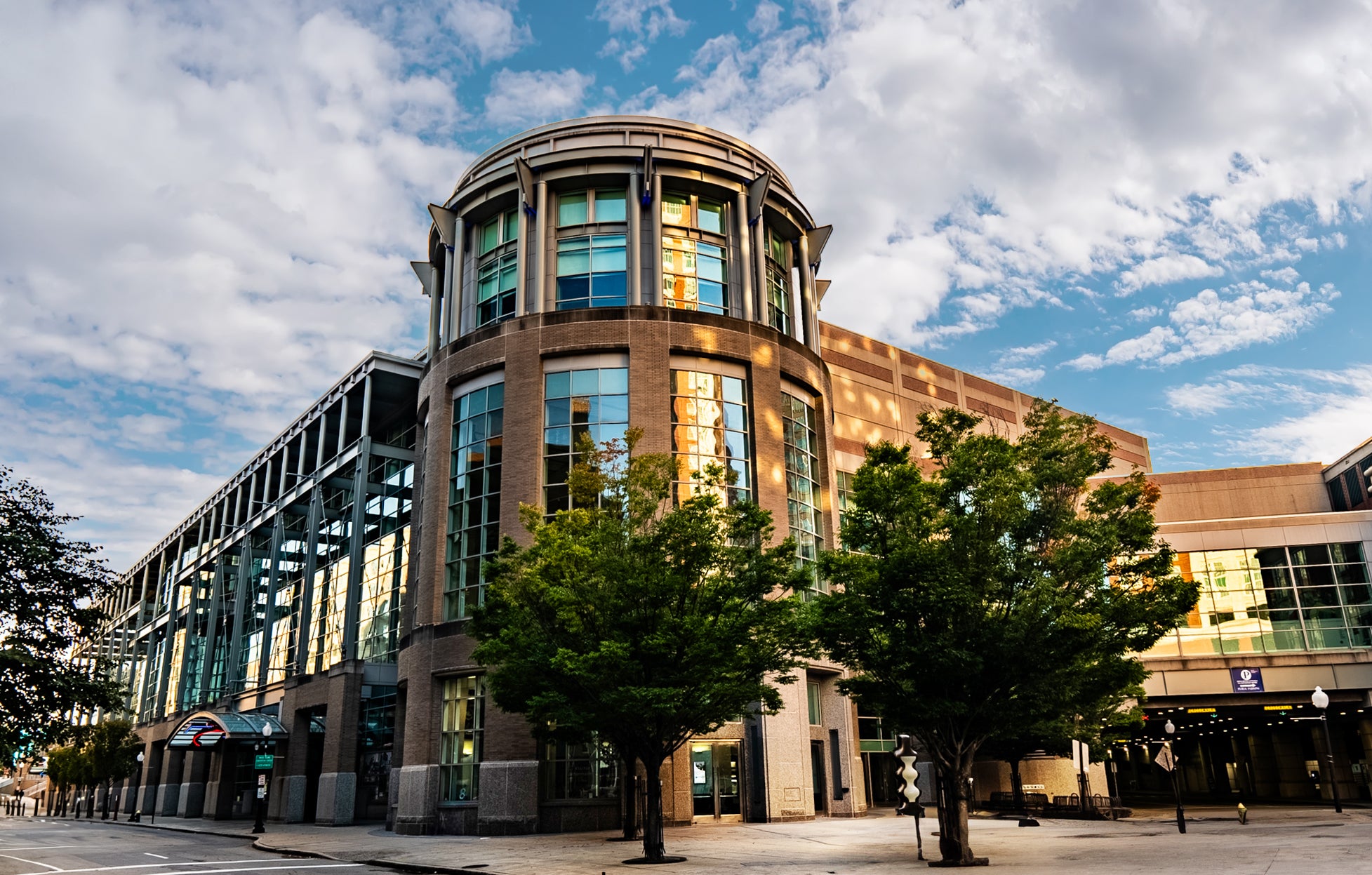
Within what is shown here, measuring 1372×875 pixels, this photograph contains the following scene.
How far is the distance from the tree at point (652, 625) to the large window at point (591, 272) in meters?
15.5

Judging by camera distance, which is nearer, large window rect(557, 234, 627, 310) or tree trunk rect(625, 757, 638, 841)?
tree trunk rect(625, 757, 638, 841)

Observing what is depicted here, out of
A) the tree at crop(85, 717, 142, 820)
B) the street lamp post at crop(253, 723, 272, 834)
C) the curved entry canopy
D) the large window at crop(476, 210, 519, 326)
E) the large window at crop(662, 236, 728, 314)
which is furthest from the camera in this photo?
the tree at crop(85, 717, 142, 820)

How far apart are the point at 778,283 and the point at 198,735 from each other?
37.7 meters

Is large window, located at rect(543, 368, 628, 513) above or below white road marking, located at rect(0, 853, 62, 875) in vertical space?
above

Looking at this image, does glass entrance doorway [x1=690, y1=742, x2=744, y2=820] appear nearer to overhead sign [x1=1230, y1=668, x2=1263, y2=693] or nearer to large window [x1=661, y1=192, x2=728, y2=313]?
large window [x1=661, y1=192, x2=728, y2=313]

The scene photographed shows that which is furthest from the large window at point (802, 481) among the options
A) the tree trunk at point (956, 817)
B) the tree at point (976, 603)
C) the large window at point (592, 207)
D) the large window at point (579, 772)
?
the tree trunk at point (956, 817)

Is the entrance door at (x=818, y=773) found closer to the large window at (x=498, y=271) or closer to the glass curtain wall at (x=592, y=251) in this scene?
the glass curtain wall at (x=592, y=251)

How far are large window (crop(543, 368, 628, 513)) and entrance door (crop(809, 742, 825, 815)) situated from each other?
1450cm

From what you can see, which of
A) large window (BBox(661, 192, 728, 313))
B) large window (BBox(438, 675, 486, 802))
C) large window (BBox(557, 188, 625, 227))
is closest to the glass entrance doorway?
large window (BBox(438, 675, 486, 802))

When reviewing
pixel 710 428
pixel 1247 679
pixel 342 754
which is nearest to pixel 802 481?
pixel 710 428

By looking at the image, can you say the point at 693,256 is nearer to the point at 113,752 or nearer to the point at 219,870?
the point at 219,870

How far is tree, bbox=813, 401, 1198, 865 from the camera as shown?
68.3ft

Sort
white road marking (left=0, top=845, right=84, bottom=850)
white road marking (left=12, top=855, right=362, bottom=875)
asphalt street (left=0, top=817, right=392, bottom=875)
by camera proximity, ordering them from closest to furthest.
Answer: white road marking (left=12, top=855, right=362, bottom=875) < asphalt street (left=0, top=817, right=392, bottom=875) < white road marking (left=0, top=845, right=84, bottom=850)

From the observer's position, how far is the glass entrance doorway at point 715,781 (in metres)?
35.6
